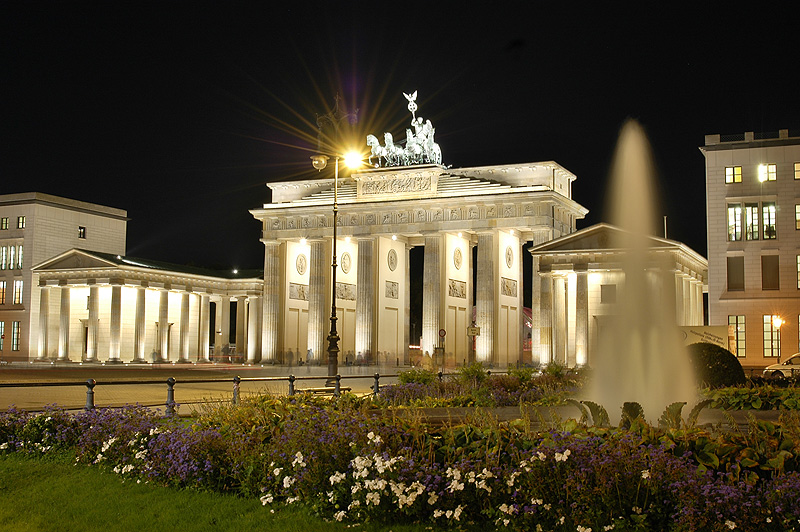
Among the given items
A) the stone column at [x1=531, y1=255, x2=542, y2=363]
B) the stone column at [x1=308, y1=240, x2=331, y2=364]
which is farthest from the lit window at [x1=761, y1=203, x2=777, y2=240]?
the stone column at [x1=308, y1=240, x2=331, y2=364]

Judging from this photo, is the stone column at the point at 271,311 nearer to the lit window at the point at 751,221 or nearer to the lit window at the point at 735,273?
the lit window at the point at 735,273

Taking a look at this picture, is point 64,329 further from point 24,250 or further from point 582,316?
point 582,316

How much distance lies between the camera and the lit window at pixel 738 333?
60.6 meters

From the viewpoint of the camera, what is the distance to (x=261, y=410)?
16.0 meters

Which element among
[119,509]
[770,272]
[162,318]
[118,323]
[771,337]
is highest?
[770,272]

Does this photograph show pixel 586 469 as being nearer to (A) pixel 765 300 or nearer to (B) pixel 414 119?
(A) pixel 765 300

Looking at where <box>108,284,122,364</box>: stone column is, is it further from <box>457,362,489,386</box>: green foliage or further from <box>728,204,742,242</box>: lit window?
<box>457,362,489,386</box>: green foliage

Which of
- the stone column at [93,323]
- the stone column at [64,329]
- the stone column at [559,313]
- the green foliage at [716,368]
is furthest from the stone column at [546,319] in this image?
the stone column at [64,329]

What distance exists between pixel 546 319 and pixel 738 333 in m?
12.9

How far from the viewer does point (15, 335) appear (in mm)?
85938

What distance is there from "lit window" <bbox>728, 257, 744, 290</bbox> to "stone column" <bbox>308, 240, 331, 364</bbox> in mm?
31218

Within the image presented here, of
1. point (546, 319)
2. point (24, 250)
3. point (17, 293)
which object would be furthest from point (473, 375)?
point (17, 293)

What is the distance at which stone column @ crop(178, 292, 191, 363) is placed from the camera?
8656 cm

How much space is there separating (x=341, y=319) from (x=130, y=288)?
62.5 ft
